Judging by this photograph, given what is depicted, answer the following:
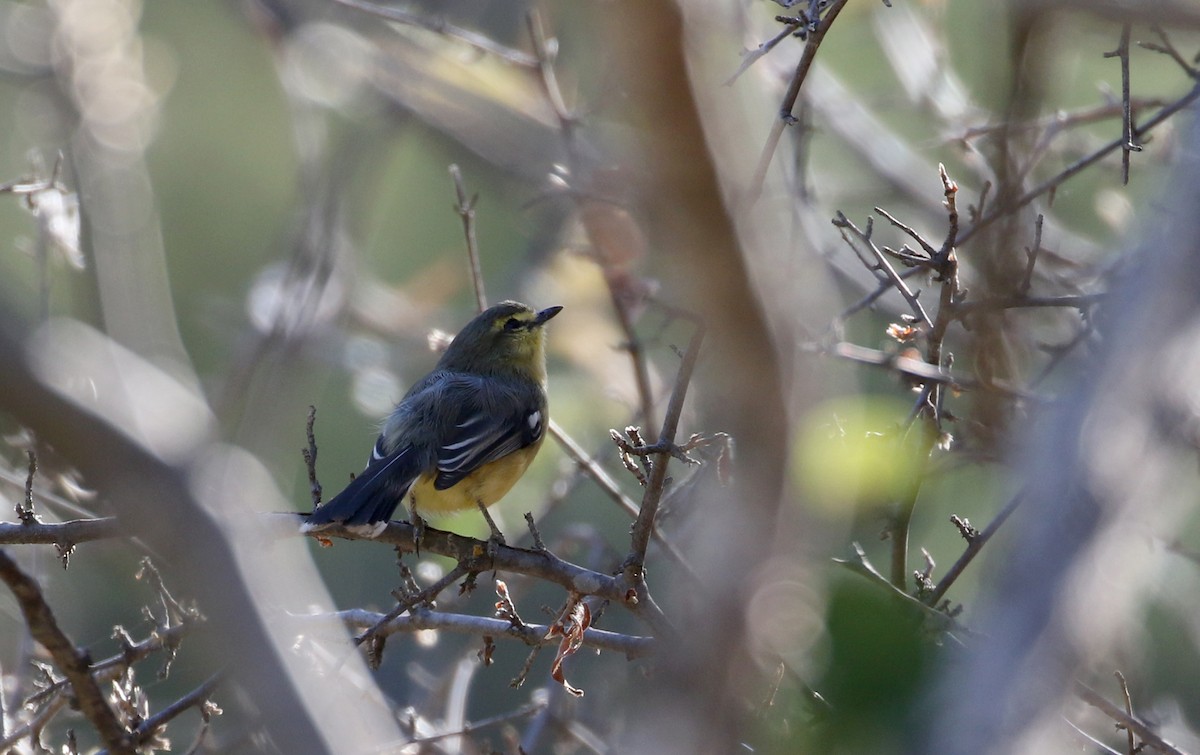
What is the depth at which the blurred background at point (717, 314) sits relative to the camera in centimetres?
97

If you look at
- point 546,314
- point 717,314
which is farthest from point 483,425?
point 717,314

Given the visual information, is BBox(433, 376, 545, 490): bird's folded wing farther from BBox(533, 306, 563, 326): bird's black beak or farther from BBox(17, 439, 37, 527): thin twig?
BBox(17, 439, 37, 527): thin twig

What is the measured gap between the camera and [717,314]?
3.16 ft

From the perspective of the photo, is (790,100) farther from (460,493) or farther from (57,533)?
(460,493)

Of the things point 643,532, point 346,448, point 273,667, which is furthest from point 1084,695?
point 346,448

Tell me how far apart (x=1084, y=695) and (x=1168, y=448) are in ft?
6.34

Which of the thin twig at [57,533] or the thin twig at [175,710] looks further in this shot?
the thin twig at [57,533]

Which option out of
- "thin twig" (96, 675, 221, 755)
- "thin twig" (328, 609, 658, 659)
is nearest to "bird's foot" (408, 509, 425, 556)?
"thin twig" (328, 609, 658, 659)

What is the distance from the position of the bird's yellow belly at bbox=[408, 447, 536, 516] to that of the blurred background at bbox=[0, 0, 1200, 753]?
0.20 m

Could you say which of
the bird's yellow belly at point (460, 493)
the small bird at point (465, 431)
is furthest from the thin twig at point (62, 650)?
the bird's yellow belly at point (460, 493)

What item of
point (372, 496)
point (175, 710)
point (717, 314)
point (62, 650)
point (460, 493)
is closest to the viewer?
point (717, 314)

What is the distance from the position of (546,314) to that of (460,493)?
127 centimetres

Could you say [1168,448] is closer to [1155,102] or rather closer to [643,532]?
[643,532]

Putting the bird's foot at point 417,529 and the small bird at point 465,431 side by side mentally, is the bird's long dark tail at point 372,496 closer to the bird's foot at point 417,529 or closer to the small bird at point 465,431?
the small bird at point 465,431
